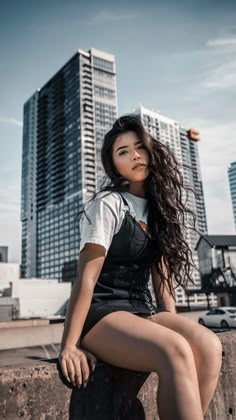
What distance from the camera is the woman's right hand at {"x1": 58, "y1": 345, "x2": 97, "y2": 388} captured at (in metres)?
1.22

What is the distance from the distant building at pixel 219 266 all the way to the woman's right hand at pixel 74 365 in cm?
3102

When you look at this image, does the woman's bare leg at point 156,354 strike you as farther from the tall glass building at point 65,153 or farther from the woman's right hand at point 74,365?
the tall glass building at point 65,153

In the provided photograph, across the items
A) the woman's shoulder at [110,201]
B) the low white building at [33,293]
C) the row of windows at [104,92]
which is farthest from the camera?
the row of windows at [104,92]

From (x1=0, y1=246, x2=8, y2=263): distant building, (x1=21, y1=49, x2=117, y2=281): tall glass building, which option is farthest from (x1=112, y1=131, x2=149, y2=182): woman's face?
(x1=21, y1=49, x2=117, y2=281): tall glass building

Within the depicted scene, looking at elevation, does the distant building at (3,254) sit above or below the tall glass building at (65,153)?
below

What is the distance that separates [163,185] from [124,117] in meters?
0.50

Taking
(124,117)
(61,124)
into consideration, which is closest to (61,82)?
(61,124)

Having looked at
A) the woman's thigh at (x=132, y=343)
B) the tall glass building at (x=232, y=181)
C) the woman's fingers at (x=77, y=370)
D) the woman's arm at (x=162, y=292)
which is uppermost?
the tall glass building at (x=232, y=181)

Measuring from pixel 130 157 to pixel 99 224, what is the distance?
1.95 ft

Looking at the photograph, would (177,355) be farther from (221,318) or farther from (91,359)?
(221,318)

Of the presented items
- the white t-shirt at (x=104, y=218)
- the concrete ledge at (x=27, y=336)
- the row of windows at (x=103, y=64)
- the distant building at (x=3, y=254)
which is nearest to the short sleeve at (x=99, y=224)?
the white t-shirt at (x=104, y=218)

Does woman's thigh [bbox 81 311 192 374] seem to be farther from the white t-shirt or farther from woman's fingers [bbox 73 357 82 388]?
the white t-shirt

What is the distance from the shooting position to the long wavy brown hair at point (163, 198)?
1806 mm

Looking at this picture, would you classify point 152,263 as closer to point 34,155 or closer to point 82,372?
point 82,372
